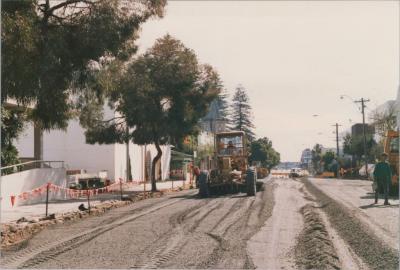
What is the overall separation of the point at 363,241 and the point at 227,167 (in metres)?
13.1

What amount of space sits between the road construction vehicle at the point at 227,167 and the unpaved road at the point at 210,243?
21.0 feet

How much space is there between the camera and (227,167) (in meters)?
22.9

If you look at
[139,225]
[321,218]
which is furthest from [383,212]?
[139,225]

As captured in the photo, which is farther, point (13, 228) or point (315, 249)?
point (13, 228)

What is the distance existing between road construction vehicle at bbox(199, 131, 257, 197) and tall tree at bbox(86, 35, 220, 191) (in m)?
5.56

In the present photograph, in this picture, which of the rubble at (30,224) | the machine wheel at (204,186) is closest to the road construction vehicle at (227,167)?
the machine wheel at (204,186)

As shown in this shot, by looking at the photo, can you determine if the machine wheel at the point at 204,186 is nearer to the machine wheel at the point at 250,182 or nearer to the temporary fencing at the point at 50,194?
the machine wheel at the point at 250,182

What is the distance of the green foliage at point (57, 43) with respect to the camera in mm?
10836

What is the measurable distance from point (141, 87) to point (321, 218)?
15.1 metres

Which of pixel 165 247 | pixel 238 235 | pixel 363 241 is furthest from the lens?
pixel 238 235

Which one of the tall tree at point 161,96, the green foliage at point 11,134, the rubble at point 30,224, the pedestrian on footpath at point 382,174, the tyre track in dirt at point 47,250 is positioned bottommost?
the tyre track in dirt at point 47,250

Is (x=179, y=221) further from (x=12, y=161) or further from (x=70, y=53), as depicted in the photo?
(x=12, y=161)

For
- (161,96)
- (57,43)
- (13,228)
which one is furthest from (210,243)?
(161,96)

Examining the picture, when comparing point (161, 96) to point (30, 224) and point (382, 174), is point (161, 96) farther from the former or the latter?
point (30, 224)
